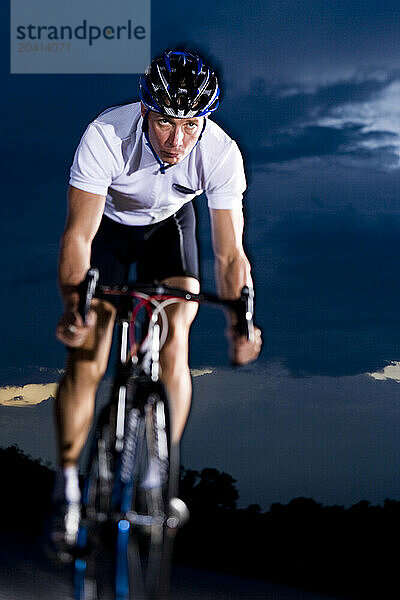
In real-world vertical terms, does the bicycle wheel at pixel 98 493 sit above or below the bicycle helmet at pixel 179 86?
below

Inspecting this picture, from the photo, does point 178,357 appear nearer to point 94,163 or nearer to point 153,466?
point 153,466

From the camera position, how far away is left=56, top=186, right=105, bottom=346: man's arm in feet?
9.21

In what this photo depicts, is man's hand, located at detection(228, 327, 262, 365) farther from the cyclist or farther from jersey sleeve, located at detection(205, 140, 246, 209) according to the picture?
jersey sleeve, located at detection(205, 140, 246, 209)

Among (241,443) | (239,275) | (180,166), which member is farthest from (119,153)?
(241,443)

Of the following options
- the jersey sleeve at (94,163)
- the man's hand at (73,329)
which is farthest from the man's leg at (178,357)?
the jersey sleeve at (94,163)

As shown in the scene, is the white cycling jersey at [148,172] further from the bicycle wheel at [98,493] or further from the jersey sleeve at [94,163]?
the bicycle wheel at [98,493]

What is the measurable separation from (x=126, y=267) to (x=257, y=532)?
261 centimetres

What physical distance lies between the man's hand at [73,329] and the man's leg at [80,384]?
125 millimetres

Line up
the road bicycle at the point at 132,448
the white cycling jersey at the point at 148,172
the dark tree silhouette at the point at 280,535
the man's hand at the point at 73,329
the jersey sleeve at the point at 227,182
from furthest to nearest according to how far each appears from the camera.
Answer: the dark tree silhouette at the point at 280,535 → the jersey sleeve at the point at 227,182 → the white cycling jersey at the point at 148,172 → the man's hand at the point at 73,329 → the road bicycle at the point at 132,448

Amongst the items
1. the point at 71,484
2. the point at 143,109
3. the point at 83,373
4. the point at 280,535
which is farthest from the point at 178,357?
the point at 280,535

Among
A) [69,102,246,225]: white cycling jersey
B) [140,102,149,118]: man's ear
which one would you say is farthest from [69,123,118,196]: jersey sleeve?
[140,102,149,118]: man's ear

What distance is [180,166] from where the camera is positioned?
347 cm

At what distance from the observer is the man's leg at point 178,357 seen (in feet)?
10.0

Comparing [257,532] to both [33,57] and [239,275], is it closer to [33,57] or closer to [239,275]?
[239,275]
